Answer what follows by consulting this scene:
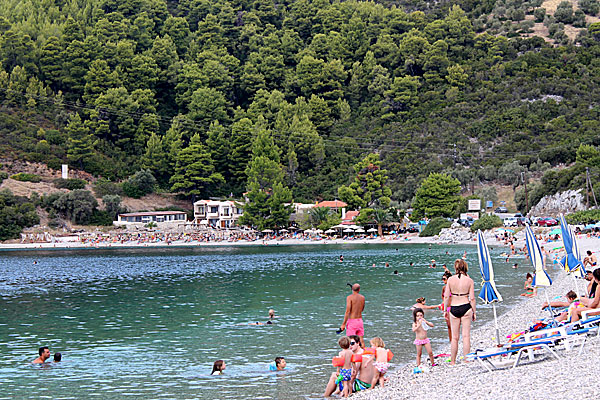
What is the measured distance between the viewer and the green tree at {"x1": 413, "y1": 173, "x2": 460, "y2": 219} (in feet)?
221

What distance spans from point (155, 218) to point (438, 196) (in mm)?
33725

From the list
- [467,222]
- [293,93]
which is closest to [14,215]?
[467,222]

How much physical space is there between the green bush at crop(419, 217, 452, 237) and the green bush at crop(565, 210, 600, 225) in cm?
1477

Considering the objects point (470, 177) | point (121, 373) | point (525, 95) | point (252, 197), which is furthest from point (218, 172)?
point (121, 373)

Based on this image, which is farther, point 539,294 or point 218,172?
point 218,172

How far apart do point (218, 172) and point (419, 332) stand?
258 feet

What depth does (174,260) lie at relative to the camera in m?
54.8

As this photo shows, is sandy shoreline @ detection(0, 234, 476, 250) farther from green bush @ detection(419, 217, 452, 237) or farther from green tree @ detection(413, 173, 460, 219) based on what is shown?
green tree @ detection(413, 173, 460, 219)

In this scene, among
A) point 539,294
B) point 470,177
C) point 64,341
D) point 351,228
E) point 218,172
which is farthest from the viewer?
point 218,172

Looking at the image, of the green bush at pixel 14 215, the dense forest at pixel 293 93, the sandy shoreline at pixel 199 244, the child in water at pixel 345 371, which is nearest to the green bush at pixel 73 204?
the green bush at pixel 14 215

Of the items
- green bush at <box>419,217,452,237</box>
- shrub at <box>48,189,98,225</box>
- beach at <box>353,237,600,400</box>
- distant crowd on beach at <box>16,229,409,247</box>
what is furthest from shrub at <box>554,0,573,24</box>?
beach at <box>353,237,600,400</box>

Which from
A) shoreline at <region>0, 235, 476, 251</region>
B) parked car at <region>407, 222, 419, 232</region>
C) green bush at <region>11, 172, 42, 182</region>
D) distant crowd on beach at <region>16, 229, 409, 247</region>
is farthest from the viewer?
green bush at <region>11, 172, 42, 182</region>

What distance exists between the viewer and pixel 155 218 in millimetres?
81062

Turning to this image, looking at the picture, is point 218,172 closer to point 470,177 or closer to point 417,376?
point 470,177
